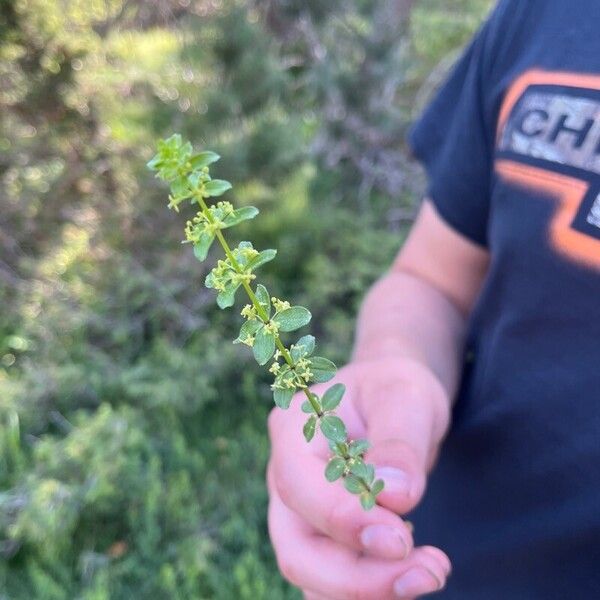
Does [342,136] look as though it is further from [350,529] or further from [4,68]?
[350,529]

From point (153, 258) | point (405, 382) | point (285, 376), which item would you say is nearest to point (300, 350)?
A: point (285, 376)

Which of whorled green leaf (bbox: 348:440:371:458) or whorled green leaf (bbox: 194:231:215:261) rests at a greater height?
whorled green leaf (bbox: 194:231:215:261)

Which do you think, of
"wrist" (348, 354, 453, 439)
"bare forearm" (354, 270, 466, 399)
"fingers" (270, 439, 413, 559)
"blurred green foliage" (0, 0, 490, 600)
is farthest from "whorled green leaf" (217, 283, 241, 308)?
"blurred green foliage" (0, 0, 490, 600)

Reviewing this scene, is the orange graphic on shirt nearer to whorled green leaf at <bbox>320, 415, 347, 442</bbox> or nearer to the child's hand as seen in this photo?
the child's hand

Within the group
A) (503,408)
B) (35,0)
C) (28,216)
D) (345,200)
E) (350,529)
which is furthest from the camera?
(345,200)

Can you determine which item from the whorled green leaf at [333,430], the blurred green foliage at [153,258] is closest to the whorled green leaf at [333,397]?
the whorled green leaf at [333,430]

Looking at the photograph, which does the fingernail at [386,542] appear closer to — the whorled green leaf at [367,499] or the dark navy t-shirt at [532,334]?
the whorled green leaf at [367,499]

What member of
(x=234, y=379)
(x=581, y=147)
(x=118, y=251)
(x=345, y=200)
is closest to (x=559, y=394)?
(x=581, y=147)
